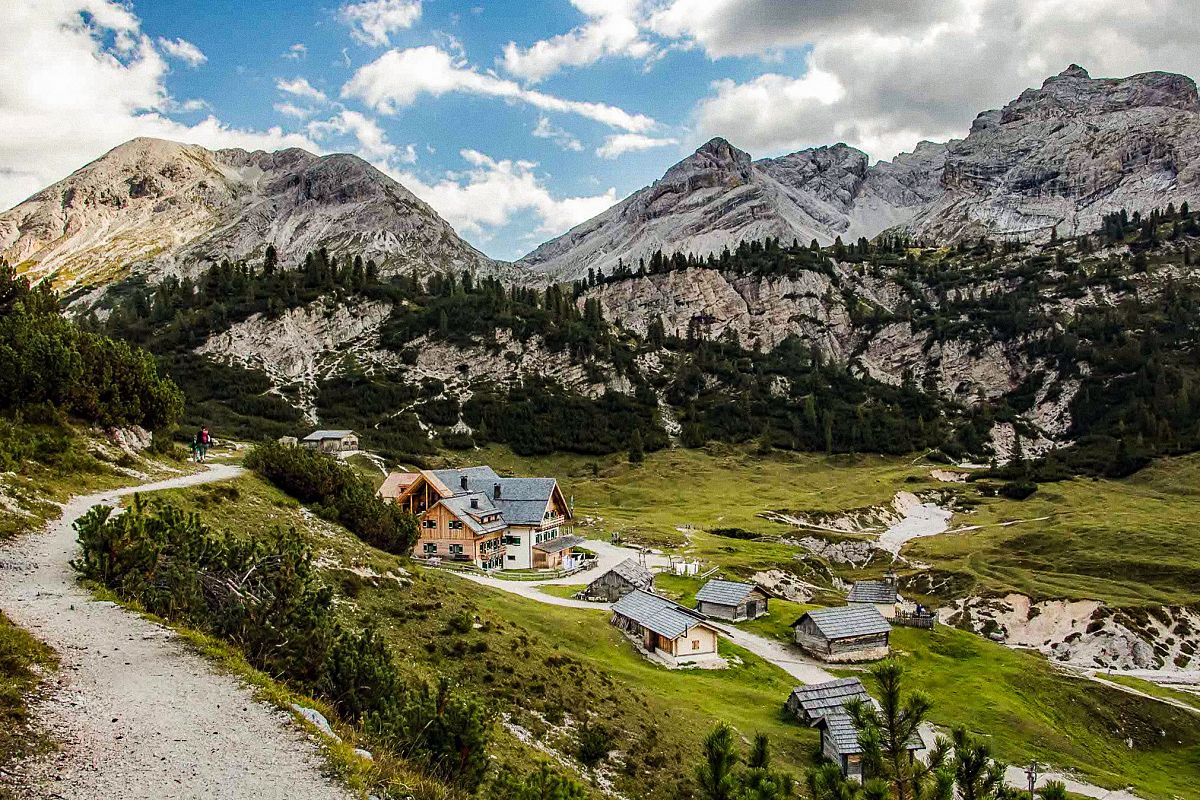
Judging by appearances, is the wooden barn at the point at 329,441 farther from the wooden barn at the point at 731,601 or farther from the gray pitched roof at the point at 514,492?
the wooden barn at the point at 731,601

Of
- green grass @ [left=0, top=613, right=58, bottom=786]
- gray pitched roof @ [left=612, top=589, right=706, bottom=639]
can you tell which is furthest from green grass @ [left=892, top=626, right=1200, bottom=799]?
green grass @ [left=0, top=613, right=58, bottom=786]

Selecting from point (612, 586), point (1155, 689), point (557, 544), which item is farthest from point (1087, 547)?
point (612, 586)

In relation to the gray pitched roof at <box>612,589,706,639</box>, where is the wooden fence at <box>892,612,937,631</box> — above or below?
below

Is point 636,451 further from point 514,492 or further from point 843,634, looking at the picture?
point 843,634

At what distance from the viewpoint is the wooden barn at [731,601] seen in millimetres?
70375

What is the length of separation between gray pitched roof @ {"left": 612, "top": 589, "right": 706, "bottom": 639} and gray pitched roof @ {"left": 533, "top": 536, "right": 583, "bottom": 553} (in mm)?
25340

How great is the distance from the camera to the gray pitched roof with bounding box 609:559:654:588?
Result: 2746 inches

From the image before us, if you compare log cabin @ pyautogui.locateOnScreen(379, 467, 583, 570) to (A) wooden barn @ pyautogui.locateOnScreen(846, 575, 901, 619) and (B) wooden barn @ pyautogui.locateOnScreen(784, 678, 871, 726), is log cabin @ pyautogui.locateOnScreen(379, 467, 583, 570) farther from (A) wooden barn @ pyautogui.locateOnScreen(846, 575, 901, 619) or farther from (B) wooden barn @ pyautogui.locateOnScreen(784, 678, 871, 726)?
(B) wooden barn @ pyautogui.locateOnScreen(784, 678, 871, 726)

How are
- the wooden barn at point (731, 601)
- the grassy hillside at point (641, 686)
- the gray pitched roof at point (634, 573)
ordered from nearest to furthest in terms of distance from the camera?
the grassy hillside at point (641, 686) < the gray pitched roof at point (634, 573) < the wooden barn at point (731, 601)

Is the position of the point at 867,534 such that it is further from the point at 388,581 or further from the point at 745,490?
the point at 388,581

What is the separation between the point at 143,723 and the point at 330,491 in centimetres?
3829

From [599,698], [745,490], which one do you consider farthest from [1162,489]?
[599,698]

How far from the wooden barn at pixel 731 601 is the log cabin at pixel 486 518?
18062mm

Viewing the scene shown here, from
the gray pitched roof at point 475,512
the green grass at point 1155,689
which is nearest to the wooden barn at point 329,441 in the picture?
the gray pitched roof at point 475,512
